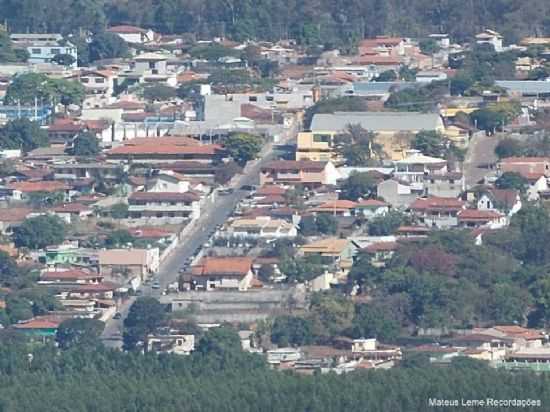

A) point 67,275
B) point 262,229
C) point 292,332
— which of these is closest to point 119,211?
point 262,229

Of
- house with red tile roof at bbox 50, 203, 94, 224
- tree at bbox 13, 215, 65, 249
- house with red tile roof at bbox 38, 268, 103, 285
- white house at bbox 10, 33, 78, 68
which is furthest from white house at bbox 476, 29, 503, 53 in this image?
house with red tile roof at bbox 38, 268, 103, 285

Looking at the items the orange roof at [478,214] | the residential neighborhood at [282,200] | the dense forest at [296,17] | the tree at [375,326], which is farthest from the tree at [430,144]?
the dense forest at [296,17]

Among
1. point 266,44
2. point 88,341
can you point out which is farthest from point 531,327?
point 266,44

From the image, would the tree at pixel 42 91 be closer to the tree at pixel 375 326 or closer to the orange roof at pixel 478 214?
the orange roof at pixel 478 214

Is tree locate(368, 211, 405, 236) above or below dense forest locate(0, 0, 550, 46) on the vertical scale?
above

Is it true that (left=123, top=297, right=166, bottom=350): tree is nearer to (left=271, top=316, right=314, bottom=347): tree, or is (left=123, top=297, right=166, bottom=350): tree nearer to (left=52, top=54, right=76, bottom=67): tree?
(left=271, top=316, right=314, bottom=347): tree
